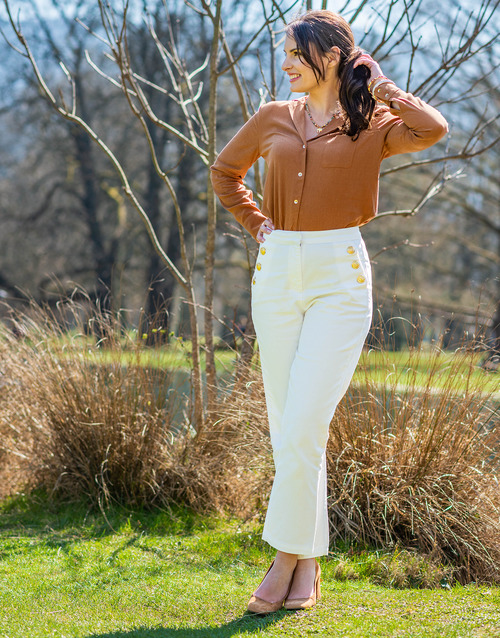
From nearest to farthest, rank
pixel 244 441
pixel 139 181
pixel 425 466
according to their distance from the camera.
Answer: pixel 425 466 < pixel 244 441 < pixel 139 181

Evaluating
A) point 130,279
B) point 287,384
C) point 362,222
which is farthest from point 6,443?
point 130,279

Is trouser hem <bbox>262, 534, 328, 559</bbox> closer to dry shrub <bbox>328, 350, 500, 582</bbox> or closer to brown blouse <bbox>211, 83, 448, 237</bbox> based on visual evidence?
dry shrub <bbox>328, 350, 500, 582</bbox>

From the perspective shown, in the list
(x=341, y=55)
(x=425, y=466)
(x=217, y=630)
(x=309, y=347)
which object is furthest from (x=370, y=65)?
(x=217, y=630)

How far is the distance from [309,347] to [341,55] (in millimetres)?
1052

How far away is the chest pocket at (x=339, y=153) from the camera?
2.59 m

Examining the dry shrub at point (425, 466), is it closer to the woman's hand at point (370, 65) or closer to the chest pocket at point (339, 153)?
the chest pocket at point (339, 153)

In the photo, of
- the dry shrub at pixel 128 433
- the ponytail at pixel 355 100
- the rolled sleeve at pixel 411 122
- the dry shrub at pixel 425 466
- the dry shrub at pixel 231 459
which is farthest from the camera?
the dry shrub at pixel 128 433

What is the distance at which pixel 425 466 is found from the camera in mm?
3572

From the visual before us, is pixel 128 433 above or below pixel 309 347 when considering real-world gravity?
below

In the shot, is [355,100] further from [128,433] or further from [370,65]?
[128,433]

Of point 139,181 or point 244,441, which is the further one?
point 139,181

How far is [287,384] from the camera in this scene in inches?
105

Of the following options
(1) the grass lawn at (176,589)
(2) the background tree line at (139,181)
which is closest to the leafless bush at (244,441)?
(1) the grass lawn at (176,589)

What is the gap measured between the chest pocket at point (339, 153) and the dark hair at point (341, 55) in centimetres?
3
